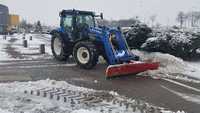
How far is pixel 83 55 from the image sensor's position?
15.9 meters

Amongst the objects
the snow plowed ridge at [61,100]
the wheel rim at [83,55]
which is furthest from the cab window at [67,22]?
the snow plowed ridge at [61,100]

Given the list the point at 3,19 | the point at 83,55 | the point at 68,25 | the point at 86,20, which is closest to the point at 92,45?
the point at 83,55

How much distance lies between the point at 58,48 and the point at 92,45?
417cm

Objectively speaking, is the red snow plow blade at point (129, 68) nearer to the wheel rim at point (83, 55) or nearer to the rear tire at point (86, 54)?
the rear tire at point (86, 54)

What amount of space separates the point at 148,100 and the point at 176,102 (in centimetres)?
74

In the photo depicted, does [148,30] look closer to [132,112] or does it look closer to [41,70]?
[41,70]

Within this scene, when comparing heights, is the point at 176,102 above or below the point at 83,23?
below

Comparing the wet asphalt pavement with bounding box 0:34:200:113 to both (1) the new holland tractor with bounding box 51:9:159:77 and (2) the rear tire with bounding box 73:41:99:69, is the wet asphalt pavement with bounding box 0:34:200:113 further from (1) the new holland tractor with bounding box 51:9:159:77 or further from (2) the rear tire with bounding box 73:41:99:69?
(1) the new holland tractor with bounding box 51:9:159:77

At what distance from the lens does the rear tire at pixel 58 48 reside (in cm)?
1819

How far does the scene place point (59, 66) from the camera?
1653 cm

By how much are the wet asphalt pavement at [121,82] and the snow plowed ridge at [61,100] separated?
2.62 ft

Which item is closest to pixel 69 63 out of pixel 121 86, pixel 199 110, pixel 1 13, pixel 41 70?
pixel 41 70

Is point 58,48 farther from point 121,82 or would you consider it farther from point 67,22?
point 121,82

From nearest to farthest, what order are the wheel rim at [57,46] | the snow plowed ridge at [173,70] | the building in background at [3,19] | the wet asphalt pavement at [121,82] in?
the wet asphalt pavement at [121,82]
the snow plowed ridge at [173,70]
the wheel rim at [57,46]
the building in background at [3,19]
